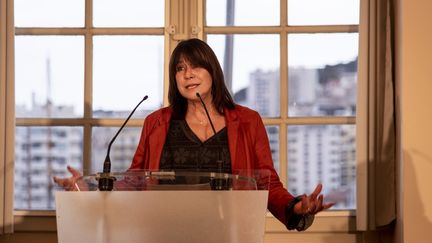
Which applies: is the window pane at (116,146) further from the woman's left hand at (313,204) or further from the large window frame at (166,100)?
the woman's left hand at (313,204)

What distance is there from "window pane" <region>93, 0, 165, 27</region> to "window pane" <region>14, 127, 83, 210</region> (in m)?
0.52

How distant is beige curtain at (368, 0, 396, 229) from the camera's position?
307 cm

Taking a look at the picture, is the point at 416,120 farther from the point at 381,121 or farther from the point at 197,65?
the point at 197,65

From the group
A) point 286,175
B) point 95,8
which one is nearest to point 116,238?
point 286,175

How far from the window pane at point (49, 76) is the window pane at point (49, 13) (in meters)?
0.07

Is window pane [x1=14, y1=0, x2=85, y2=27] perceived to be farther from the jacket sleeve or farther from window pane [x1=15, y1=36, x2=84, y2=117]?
the jacket sleeve

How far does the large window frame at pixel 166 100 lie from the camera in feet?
10.2

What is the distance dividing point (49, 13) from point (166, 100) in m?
0.70

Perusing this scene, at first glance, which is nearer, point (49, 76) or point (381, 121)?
Result: point (381, 121)

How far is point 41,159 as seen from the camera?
3316 millimetres

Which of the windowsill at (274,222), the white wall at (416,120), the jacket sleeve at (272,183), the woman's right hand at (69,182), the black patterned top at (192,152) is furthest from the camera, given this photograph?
the windowsill at (274,222)

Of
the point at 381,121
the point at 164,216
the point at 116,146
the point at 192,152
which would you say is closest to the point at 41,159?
the point at 116,146

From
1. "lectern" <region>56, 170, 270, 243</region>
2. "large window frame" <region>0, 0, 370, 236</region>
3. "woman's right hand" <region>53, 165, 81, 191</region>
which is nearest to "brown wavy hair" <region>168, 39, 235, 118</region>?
"woman's right hand" <region>53, 165, 81, 191</region>

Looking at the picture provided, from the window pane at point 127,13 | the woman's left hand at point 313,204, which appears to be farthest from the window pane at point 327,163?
the woman's left hand at point 313,204
